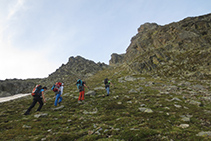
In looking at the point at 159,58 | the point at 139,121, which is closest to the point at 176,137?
the point at 139,121

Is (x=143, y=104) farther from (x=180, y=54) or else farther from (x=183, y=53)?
(x=183, y=53)

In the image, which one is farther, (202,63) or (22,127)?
(202,63)

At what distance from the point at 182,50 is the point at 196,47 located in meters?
4.50

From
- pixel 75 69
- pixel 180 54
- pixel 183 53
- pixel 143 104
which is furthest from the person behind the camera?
pixel 75 69

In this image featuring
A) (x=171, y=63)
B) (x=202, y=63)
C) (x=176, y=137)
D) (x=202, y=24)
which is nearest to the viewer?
(x=176, y=137)

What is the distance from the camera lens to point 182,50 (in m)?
43.9

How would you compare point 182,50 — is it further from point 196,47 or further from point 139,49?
point 139,49

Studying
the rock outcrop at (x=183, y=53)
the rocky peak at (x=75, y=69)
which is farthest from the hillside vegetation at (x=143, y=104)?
the rocky peak at (x=75, y=69)

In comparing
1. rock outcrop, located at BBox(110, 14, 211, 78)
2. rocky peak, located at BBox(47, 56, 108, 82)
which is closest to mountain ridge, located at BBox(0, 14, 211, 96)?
rock outcrop, located at BBox(110, 14, 211, 78)

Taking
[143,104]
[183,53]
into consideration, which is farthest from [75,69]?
[143,104]

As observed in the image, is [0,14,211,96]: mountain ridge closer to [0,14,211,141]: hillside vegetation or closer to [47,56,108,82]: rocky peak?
[0,14,211,141]: hillside vegetation

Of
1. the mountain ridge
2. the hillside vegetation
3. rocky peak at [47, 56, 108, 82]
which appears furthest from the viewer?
rocky peak at [47, 56, 108, 82]

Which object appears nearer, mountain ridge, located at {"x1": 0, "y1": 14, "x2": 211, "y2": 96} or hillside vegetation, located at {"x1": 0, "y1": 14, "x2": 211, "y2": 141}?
hillside vegetation, located at {"x1": 0, "y1": 14, "x2": 211, "y2": 141}

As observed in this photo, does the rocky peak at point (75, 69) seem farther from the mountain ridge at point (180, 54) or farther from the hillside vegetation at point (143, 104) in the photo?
the mountain ridge at point (180, 54)
